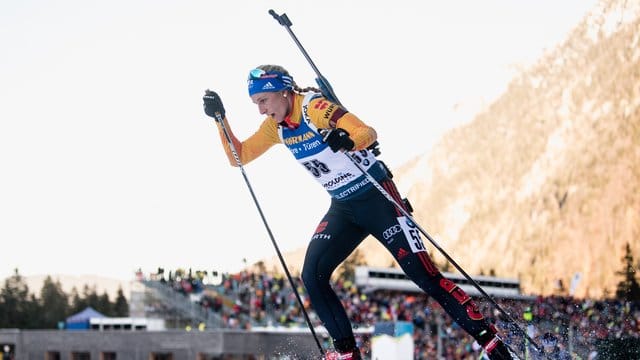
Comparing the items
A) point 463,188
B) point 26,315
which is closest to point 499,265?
point 463,188

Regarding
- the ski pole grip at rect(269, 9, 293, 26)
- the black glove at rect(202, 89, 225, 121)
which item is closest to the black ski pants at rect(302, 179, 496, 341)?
the black glove at rect(202, 89, 225, 121)

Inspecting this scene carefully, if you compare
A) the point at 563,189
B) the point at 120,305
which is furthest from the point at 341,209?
the point at 563,189

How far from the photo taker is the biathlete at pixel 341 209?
572 centimetres

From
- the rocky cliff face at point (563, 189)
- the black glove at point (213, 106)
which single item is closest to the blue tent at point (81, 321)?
the black glove at point (213, 106)

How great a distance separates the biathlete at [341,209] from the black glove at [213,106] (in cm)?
63

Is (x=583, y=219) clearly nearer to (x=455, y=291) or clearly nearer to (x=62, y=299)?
(x=62, y=299)

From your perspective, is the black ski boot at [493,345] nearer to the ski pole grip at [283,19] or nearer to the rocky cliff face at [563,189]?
the ski pole grip at [283,19]

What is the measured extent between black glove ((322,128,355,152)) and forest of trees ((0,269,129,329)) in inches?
2778

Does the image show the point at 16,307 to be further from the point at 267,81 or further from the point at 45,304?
the point at 267,81

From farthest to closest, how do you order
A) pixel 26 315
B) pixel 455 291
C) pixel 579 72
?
pixel 579 72
pixel 26 315
pixel 455 291

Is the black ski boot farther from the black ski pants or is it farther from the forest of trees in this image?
the forest of trees

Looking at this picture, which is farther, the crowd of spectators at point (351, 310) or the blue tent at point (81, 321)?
the blue tent at point (81, 321)

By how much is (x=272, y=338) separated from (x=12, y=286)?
55.8m

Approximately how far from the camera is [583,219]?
143375 mm
